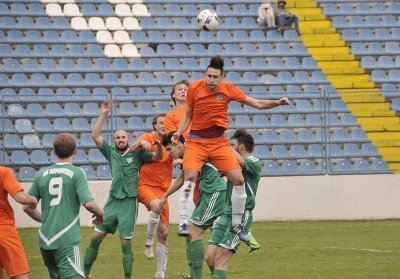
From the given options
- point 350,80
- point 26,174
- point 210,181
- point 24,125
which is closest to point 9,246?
point 210,181

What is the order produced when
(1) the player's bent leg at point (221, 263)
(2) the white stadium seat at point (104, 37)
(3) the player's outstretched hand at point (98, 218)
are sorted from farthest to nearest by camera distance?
(2) the white stadium seat at point (104, 37)
(1) the player's bent leg at point (221, 263)
(3) the player's outstretched hand at point (98, 218)

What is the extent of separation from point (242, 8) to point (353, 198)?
7790mm

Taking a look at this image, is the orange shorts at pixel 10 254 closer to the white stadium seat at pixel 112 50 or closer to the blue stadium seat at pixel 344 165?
the blue stadium seat at pixel 344 165

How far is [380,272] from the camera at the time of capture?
1388 centimetres

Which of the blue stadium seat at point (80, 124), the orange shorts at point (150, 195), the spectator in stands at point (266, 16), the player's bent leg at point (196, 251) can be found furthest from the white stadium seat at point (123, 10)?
the player's bent leg at point (196, 251)

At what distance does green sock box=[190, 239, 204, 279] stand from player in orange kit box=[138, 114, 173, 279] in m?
1.15

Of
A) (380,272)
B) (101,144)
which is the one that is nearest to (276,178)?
(380,272)

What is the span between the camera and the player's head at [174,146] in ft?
42.2

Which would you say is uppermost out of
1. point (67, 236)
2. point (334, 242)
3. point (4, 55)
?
point (4, 55)

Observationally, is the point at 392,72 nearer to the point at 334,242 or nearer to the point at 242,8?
the point at 242,8

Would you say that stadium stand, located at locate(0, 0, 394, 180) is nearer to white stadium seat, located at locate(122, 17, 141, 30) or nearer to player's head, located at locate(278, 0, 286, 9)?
white stadium seat, located at locate(122, 17, 141, 30)

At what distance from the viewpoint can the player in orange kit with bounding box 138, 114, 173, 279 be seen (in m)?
13.4

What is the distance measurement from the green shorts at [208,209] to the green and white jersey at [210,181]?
72mm

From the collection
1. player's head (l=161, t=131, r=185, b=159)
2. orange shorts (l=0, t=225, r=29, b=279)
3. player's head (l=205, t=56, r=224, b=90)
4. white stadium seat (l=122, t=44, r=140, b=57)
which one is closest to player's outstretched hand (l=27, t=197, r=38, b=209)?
orange shorts (l=0, t=225, r=29, b=279)
